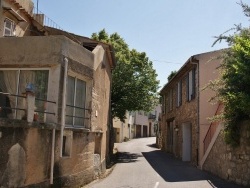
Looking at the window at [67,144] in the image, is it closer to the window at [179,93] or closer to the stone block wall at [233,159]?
the stone block wall at [233,159]

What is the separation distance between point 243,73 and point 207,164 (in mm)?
6622

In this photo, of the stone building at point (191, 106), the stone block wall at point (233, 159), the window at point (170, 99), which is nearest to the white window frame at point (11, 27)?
the stone building at point (191, 106)

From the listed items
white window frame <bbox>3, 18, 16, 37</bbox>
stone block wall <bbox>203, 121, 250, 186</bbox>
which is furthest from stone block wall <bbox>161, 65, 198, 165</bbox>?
white window frame <bbox>3, 18, 16, 37</bbox>

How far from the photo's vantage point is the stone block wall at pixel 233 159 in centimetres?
1246

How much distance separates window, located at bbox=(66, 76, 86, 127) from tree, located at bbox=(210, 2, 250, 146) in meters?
5.45

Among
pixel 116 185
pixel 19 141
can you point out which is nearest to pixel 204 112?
pixel 116 185

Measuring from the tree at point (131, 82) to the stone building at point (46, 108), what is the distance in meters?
11.9

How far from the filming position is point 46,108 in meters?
11.7

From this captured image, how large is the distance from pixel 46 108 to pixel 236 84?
690cm

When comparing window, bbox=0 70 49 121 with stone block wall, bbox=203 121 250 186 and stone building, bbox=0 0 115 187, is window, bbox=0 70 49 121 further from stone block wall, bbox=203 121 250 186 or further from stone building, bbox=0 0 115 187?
stone block wall, bbox=203 121 250 186

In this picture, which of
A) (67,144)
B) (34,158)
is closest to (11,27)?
(67,144)

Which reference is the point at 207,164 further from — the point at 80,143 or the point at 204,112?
the point at 80,143

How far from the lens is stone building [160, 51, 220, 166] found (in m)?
18.8

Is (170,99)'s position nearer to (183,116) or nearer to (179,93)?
(179,93)
